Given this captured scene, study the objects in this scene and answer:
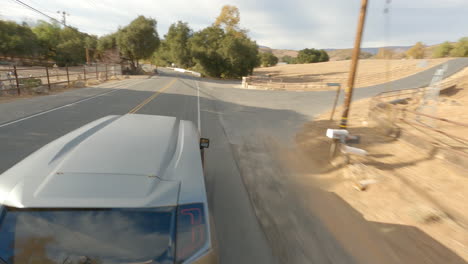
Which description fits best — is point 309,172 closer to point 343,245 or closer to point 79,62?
point 343,245

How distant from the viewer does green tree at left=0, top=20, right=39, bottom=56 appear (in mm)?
41487

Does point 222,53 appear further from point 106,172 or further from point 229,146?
point 106,172

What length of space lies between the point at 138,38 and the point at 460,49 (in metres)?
79.0

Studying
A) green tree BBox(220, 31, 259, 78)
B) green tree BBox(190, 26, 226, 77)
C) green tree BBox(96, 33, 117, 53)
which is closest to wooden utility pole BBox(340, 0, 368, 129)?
green tree BBox(220, 31, 259, 78)

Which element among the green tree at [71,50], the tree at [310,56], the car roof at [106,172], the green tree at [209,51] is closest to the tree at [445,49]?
the tree at [310,56]

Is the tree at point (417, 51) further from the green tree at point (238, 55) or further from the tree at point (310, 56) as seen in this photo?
the green tree at point (238, 55)

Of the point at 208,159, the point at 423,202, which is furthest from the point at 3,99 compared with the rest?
the point at 423,202

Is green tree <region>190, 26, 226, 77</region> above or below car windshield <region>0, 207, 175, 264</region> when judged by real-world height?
above

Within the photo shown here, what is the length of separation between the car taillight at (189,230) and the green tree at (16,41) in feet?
185

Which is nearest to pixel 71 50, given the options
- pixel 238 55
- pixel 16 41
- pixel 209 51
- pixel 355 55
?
pixel 16 41

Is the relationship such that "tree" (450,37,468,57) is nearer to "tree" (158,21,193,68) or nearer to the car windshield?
"tree" (158,21,193,68)

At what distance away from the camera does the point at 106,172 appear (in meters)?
1.85

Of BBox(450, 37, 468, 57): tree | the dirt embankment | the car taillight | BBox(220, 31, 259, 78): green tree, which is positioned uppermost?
BBox(450, 37, 468, 57): tree

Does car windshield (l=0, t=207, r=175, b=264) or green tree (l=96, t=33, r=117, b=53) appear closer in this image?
car windshield (l=0, t=207, r=175, b=264)
